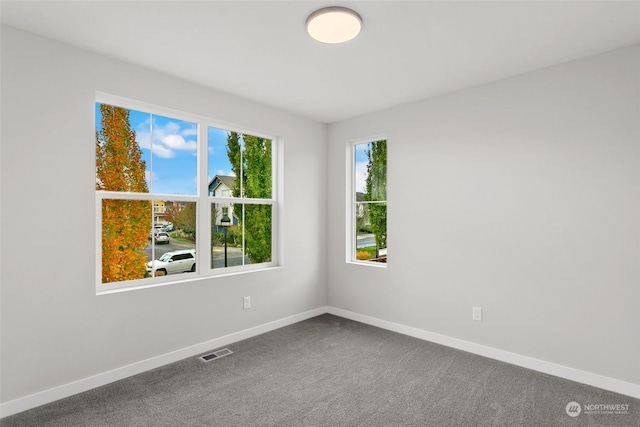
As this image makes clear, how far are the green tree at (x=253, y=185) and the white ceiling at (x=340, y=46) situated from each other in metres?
0.70

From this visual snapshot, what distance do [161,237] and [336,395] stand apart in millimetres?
2016

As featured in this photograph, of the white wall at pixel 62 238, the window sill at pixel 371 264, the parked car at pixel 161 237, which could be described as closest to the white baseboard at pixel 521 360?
the window sill at pixel 371 264

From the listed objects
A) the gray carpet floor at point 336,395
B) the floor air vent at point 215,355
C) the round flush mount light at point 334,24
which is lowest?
the gray carpet floor at point 336,395

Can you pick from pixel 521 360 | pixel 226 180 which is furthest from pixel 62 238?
pixel 521 360

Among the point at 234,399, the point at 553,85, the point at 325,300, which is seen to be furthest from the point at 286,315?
the point at 553,85

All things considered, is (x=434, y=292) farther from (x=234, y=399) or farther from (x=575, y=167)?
(x=234, y=399)

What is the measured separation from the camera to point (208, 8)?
2.03 m

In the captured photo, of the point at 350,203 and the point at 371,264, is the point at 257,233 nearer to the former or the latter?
the point at 350,203

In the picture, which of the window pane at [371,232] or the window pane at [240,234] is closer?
the window pane at [240,234]

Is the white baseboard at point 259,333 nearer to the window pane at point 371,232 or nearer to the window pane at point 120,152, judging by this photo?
the window pane at point 371,232

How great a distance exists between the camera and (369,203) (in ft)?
13.8

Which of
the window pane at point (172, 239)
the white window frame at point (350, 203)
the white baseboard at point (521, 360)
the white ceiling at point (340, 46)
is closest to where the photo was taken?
the white ceiling at point (340, 46)

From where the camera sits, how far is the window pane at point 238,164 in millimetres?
3500

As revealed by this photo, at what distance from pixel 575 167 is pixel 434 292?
1.68 metres
